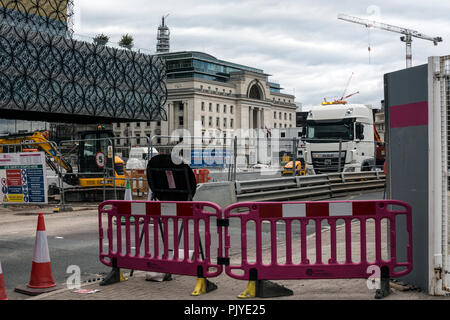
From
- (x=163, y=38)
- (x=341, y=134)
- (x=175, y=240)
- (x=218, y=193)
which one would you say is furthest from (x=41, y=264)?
(x=163, y=38)

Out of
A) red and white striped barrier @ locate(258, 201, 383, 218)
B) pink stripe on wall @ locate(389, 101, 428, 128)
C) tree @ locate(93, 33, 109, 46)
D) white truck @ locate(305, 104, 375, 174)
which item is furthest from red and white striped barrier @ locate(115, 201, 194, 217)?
tree @ locate(93, 33, 109, 46)

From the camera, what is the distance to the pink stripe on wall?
5.76 metres

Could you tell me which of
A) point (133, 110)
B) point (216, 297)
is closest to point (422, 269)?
point (216, 297)

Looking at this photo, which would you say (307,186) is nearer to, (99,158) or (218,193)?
(218,193)

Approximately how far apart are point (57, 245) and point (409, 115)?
6.85 meters

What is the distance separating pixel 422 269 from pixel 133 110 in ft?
177

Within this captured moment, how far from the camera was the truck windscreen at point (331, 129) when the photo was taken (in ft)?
80.7

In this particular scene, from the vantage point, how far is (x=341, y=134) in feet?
81.4

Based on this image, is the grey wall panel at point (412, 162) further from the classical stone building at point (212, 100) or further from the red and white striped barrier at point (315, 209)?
the classical stone building at point (212, 100)

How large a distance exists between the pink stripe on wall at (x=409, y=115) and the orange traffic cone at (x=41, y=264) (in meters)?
4.36

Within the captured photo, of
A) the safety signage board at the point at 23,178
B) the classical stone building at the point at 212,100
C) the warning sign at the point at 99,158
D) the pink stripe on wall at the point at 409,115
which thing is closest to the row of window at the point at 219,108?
the classical stone building at the point at 212,100

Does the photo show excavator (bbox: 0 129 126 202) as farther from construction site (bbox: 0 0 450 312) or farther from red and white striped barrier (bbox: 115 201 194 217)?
red and white striped barrier (bbox: 115 201 194 217)

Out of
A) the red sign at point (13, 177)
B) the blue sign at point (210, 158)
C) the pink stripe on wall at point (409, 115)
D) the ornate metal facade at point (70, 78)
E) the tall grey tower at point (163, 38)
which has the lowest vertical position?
the red sign at point (13, 177)
